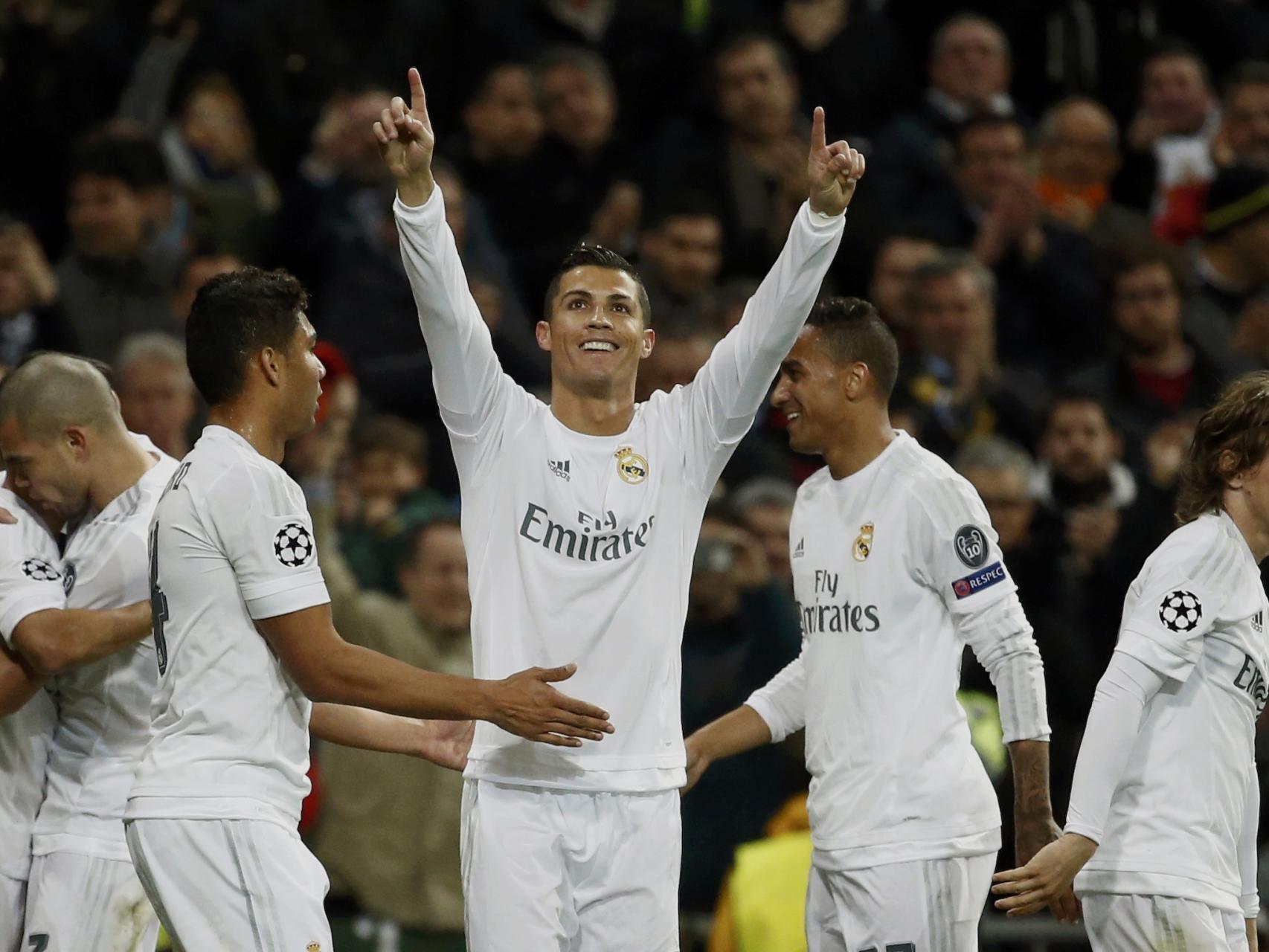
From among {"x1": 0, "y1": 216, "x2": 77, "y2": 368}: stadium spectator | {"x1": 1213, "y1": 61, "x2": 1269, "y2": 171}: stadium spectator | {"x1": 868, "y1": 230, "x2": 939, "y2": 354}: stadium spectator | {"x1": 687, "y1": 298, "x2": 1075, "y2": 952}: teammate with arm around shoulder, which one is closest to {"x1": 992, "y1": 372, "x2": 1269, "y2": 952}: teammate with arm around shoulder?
{"x1": 687, "y1": 298, "x2": 1075, "y2": 952}: teammate with arm around shoulder

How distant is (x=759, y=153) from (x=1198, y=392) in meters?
2.85

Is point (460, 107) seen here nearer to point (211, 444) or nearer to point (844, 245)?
point (844, 245)

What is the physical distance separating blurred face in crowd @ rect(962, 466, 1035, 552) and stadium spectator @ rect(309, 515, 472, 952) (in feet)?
7.91

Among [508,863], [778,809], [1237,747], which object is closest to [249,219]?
[778,809]

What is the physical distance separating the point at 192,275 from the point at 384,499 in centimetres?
157

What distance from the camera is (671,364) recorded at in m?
Answer: 9.34

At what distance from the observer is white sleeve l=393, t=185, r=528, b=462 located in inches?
204

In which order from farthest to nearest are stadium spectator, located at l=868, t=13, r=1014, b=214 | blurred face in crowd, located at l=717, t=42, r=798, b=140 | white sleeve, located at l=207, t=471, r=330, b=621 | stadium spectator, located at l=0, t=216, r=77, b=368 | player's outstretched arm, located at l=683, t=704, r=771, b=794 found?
stadium spectator, located at l=868, t=13, r=1014, b=214 < blurred face in crowd, located at l=717, t=42, r=798, b=140 < stadium spectator, located at l=0, t=216, r=77, b=368 < player's outstretched arm, located at l=683, t=704, r=771, b=794 < white sleeve, located at l=207, t=471, r=330, b=621

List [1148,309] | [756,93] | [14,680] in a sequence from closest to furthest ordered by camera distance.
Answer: [14,680], [1148,309], [756,93]

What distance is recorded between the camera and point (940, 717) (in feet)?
18.1

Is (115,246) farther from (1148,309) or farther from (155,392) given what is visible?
(1148,309)

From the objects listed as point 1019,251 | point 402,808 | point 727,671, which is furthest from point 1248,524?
point 1019,251

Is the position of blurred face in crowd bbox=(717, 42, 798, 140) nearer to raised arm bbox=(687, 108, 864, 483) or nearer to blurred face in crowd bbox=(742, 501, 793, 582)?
blurred face in crowd bbox=(742, 501, 793, 582)

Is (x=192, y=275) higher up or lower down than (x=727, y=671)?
higher up
